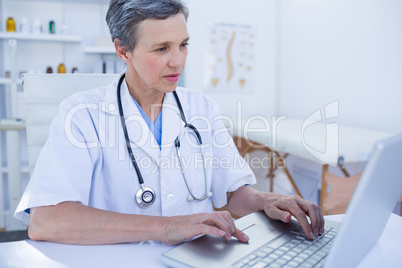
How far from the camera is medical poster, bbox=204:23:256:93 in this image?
3100mm

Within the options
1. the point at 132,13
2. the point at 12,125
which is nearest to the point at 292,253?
the point at 132,13

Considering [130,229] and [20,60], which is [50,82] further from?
[20,60]

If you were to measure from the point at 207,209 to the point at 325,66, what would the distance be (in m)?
1.89

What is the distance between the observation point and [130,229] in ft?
2.43

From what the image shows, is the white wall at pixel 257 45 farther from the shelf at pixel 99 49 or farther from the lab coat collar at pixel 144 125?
the lab coat collar at pixel 144 125

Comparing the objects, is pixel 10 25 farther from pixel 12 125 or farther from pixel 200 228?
pixel 200 228

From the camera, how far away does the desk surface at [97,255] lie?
2.06 feet

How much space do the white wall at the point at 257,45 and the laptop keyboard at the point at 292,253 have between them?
2.47m

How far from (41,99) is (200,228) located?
2.36ft

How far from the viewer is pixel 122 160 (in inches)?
40.2

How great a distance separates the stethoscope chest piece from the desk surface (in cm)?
22

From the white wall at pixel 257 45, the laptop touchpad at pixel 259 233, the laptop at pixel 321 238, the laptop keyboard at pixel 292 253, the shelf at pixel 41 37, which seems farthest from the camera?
the white wall at pixel 257 45

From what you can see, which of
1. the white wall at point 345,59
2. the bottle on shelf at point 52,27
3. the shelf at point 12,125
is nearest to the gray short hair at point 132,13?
the white wall at point 345,59

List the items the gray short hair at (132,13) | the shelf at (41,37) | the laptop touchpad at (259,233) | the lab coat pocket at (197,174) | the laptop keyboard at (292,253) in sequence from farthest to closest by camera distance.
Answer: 1. the shelf at (41,37)
2. the lab coat pocket at (197,174)
3. the gray short hair at (132,13)
4. the laptop touchpad at (259,233)
5. the laptop keyboard at (292,253)
